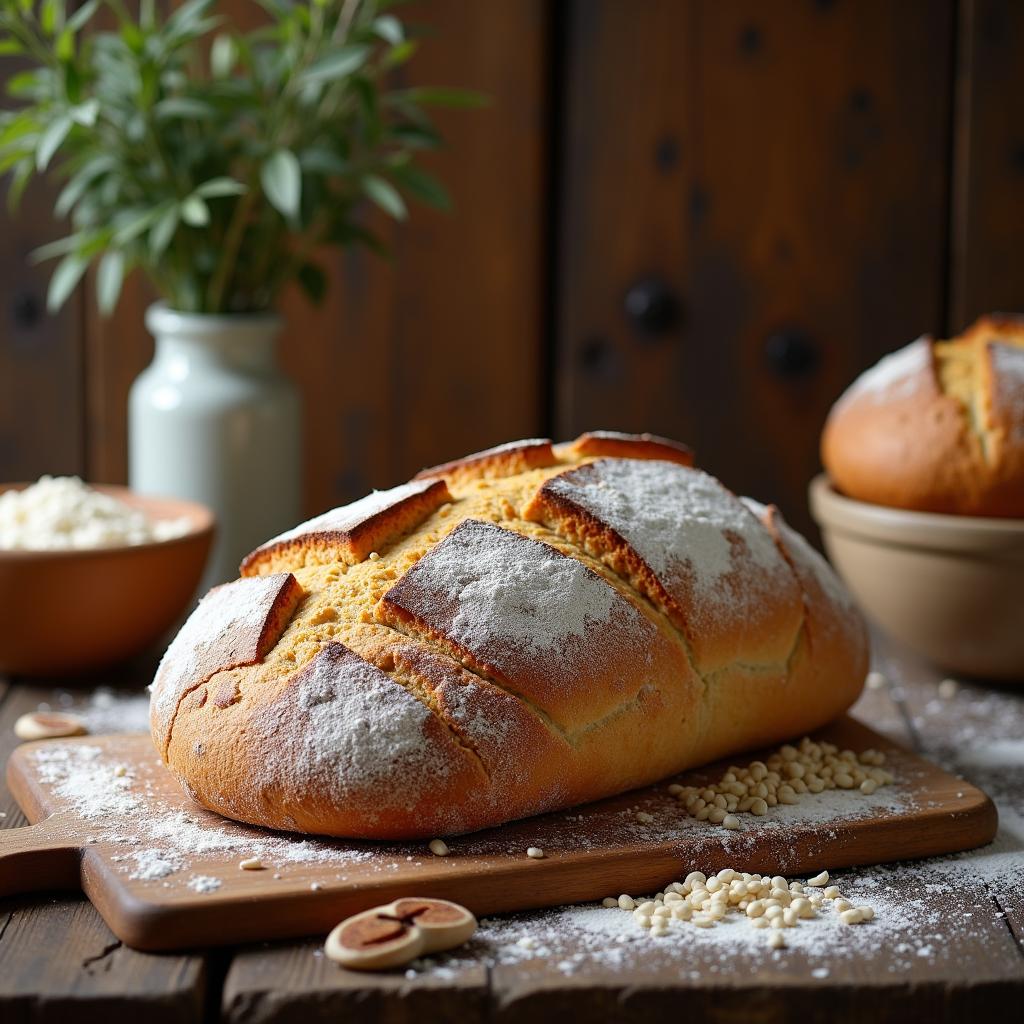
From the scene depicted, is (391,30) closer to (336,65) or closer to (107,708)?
(336,65)

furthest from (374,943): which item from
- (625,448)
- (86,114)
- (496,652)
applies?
(86,114)

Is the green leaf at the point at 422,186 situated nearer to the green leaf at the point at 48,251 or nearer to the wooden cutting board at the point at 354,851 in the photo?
the green leaf at the point at 48,251

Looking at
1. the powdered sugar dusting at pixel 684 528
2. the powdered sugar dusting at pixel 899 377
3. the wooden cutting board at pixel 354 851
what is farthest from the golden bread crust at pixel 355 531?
the powdered sugar dusting at pixel 899 377

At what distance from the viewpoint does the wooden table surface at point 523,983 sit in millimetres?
1020

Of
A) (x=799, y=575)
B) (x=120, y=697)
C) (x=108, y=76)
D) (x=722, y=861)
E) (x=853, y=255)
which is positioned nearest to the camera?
(x=722, y=861)

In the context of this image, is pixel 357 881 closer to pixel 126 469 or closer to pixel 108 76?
pixel 108 76

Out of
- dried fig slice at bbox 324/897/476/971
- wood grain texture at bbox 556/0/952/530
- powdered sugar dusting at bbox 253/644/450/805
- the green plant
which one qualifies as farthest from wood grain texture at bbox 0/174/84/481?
dried fig slice at bbox 324/897/476/971

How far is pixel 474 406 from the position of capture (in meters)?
2.46

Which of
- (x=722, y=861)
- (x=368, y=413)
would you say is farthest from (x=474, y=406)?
(x=722, y=861)

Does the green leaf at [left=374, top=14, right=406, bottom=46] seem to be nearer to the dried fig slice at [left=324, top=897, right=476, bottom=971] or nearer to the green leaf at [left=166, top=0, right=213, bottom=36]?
the green leaf at [left=166, top=0, right=213, bottom=36]

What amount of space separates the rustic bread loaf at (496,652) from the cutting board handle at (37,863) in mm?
121

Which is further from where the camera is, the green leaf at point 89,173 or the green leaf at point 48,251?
the green leaf at point 48,251

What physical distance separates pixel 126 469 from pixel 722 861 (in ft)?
5.17

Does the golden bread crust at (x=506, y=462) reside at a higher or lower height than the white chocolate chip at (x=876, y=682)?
higher
